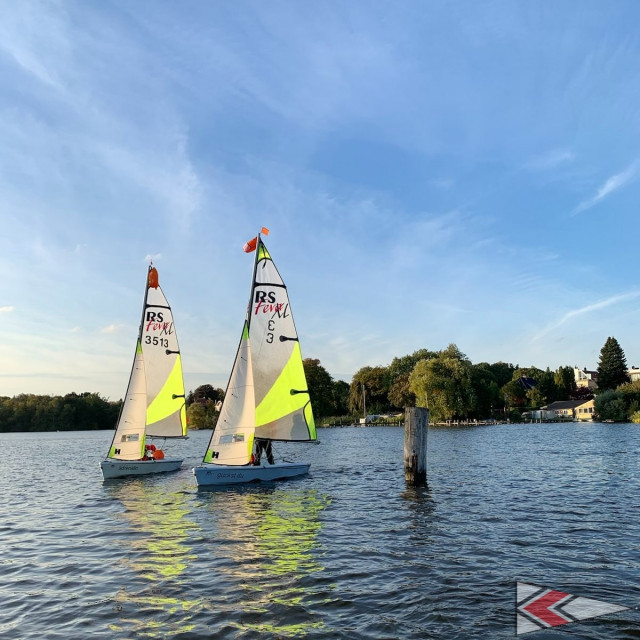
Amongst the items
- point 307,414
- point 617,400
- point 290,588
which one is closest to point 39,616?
point 290,588

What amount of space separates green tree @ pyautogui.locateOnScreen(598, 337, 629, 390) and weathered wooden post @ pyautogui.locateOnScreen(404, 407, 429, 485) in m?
142

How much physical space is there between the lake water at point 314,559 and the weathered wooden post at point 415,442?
0.87m

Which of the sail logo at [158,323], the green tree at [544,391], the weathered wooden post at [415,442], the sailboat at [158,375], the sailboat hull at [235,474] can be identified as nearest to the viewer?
the weathered wooden post at [415,442]

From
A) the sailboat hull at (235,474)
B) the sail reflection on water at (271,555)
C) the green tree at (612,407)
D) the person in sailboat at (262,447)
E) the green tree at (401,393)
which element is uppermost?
the green tree at (401,393)

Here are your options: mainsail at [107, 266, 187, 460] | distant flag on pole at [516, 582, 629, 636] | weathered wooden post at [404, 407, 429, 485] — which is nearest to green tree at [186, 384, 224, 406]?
mainsail at [107, 266, 187, 460]

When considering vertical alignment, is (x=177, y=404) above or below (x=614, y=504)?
above

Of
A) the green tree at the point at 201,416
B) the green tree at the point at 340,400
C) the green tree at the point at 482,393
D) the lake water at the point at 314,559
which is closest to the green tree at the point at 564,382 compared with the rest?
the green tree at the point at 482,393

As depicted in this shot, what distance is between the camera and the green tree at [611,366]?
147 metres

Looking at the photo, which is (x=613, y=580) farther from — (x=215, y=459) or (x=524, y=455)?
(x=524, y=455)

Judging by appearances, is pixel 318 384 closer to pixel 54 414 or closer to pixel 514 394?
Result: pixel 514 394

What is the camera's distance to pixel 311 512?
67.6ft

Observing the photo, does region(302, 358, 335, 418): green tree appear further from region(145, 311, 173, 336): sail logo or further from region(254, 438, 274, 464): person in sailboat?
region(254, 438, 274, 464): person in sailboat

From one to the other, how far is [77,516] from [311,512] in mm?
9385

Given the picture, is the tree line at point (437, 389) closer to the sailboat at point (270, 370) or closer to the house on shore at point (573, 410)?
the house on shore at point (573, 410)
